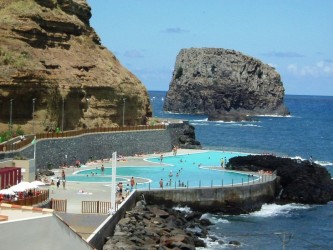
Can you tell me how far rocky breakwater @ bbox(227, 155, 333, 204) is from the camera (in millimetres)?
62875

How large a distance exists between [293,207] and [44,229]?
4051 centimetres

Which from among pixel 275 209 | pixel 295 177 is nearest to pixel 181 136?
pixel 295 177

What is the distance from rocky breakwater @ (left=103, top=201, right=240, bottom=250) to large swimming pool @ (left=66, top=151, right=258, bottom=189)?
4.93 meters

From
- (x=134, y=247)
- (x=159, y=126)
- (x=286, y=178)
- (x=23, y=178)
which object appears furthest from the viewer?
(x=159, y=126)

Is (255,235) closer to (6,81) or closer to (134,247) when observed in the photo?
(134,247)

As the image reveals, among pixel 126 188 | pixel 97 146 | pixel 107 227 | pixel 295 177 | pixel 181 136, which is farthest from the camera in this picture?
pixel 181 136

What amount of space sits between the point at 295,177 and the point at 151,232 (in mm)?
28021

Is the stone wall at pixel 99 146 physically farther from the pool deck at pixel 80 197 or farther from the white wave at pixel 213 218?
the white wave at pixel 213 218

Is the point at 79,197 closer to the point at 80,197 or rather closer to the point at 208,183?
the point at 80,197

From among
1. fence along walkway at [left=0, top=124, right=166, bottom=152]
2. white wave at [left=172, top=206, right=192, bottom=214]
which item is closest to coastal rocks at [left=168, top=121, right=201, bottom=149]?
fence along walkway at [left=0, top=124, right=166, bottom=152]

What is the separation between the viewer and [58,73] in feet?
233

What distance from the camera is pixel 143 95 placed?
89.9m

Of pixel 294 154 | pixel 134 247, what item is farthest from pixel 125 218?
pixel 294 154

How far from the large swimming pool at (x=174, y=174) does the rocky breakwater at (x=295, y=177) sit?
296 centimetres
